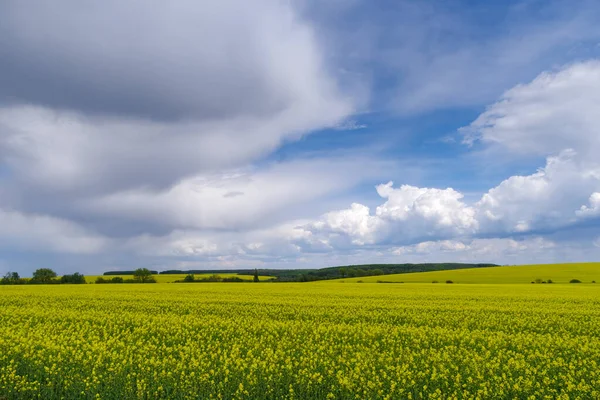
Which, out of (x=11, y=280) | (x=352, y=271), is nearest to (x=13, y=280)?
(x=11, y=280)

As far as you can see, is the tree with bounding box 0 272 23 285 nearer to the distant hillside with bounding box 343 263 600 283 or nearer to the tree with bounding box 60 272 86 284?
the tree with bounding box 60 272 86 284

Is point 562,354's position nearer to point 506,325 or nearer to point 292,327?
point 506,325

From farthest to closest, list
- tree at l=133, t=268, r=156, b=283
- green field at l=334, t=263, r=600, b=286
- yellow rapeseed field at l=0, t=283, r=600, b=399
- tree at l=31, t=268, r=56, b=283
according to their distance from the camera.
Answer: tree at l=31, t=268, r=56, b=283, tree at l=133, t=268, r=156, b=283, green field at l=334, t=263, r=600, b=286, yellow rapeseed field at l=0, t=283, r=600, b=399

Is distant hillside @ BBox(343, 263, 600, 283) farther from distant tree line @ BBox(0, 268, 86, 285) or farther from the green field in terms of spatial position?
distant tree line @ BBox(0, 268, 86, 285)

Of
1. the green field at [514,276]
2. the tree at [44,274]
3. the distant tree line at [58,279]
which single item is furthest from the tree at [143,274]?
the green field at [514,276]

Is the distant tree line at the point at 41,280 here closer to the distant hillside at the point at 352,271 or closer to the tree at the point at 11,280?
the tree at the point at 11,280

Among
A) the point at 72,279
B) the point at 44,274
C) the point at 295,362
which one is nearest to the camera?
the point at 295,362

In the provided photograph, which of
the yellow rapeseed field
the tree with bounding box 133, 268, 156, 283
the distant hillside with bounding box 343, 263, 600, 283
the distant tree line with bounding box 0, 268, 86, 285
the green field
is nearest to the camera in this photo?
the yellow rapeseed field

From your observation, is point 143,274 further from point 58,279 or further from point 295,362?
point 295,362

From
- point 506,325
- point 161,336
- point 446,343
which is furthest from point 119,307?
point 506,325

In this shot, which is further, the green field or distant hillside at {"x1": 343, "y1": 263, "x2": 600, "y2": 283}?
the green field

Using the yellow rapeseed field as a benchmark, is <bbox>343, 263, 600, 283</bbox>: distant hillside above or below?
below

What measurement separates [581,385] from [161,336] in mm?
13516

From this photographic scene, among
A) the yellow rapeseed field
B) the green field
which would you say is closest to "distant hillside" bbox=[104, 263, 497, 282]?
the green field
